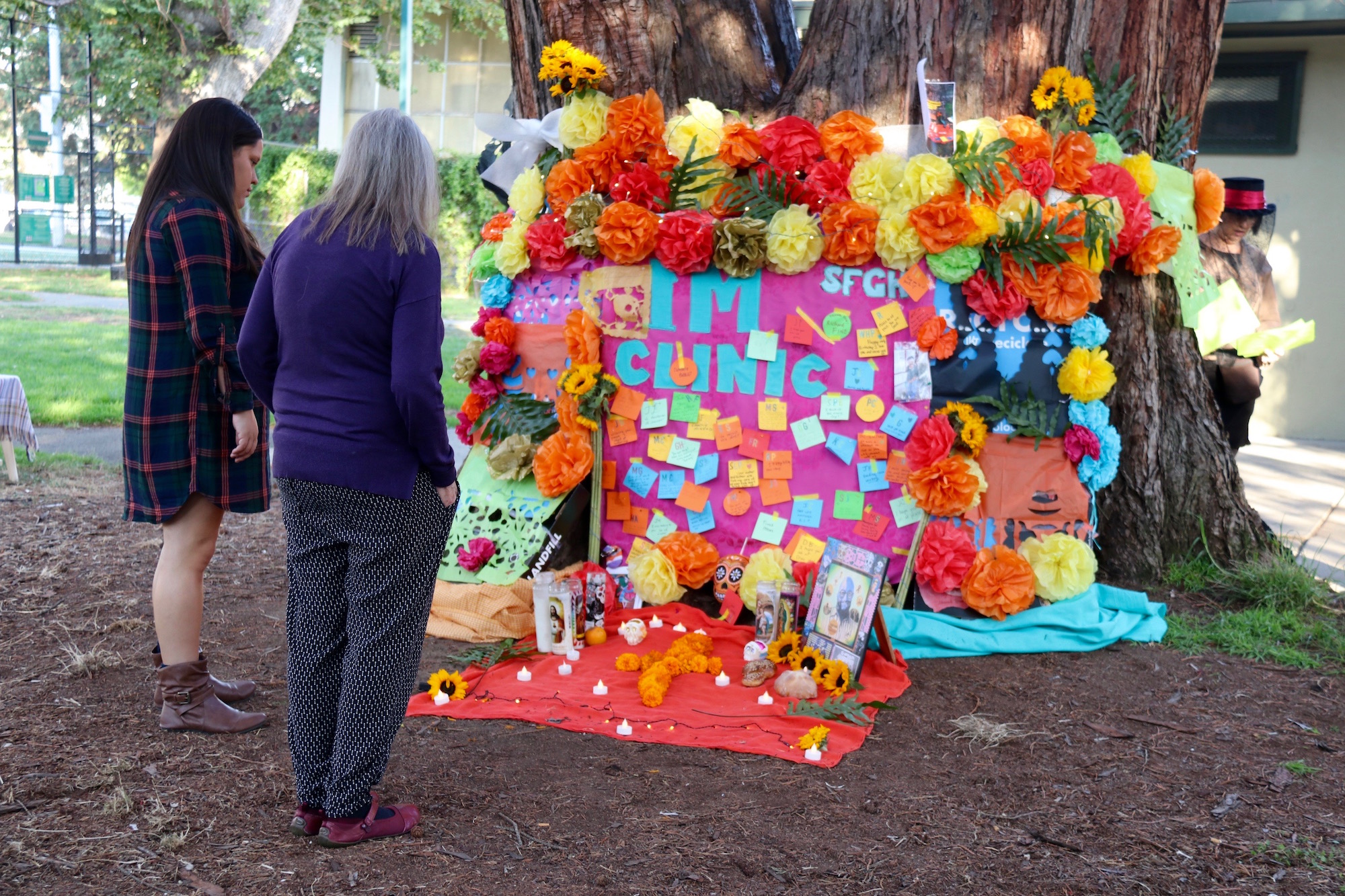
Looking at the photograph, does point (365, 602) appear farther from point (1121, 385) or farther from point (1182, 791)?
point (1121, 385)

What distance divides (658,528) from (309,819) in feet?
8.00

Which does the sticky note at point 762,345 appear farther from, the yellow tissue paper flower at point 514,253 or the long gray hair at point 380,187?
the long gray hair at point 380,187

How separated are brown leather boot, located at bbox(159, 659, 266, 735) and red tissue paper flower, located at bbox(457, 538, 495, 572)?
4.81 ft

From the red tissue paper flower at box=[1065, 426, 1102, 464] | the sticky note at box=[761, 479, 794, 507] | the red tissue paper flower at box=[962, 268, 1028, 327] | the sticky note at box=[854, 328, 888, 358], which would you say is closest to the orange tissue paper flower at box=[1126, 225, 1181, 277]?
the red tissue paper flower at box=[962, 268, 1028, 327]

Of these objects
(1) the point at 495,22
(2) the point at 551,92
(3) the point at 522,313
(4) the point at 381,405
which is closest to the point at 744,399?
(3) the point at 522,313

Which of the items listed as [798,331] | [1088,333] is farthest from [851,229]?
[1088,333]

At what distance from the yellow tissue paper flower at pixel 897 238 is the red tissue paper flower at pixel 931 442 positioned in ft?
2.32

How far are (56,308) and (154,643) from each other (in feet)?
42.7

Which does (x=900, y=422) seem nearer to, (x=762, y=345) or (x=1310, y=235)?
(x=762, y=345)

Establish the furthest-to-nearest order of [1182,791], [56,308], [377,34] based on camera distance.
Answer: [377,34] → [56,308] → [1182,791]

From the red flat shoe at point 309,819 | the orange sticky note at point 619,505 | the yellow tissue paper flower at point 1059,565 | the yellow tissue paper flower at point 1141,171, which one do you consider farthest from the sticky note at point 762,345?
the red flat shoe at point 309,819

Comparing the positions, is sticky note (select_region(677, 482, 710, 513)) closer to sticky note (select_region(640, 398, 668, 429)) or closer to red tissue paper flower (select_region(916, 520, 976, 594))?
sticky note (select_region(640, 398, 668, 429))

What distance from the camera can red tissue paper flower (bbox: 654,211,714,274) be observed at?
4.91m

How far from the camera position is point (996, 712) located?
165 inches
